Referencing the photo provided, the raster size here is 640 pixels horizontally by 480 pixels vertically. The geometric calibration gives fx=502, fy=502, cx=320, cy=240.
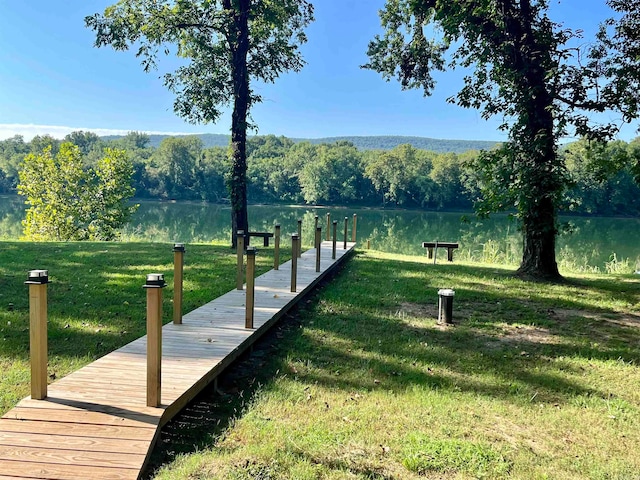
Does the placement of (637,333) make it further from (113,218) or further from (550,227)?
(113,218)

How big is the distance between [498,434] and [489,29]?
9010mm

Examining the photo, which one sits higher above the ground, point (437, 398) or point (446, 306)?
point (446, 306)

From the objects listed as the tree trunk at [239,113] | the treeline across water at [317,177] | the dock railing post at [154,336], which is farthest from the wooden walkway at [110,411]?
the treeline across water at [317,177]

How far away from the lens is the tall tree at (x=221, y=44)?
12.0 metres

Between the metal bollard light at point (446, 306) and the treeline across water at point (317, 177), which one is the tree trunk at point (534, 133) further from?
the treeline across water at point (317, 177)

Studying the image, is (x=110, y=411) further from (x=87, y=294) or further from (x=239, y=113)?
(x=239, y=113)

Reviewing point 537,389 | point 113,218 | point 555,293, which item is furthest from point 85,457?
point 113,218

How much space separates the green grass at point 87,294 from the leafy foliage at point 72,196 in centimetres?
1409

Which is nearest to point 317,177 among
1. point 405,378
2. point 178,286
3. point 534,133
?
point 534,133

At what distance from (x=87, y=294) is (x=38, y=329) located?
13.7 feet

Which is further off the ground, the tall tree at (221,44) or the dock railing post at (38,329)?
the tall tree at (221,44)

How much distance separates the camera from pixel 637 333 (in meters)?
6.31

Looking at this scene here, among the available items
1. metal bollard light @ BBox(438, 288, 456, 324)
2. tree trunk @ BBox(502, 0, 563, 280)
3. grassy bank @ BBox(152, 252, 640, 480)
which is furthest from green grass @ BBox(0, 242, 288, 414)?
tree trunk @ BBox(502, 0, 563, 280)

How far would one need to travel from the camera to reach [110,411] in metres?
3.40
